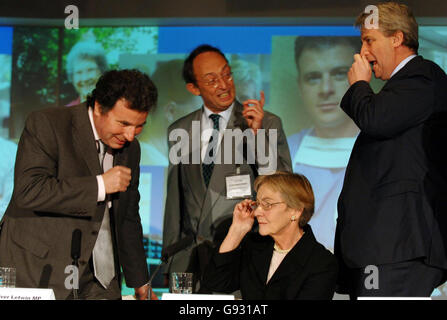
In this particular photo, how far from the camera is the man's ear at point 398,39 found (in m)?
2.74

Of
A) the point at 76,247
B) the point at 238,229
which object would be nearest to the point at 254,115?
the point at 238,229

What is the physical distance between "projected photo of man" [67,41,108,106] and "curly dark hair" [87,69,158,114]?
2.16m

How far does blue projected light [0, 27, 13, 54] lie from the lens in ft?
16.6

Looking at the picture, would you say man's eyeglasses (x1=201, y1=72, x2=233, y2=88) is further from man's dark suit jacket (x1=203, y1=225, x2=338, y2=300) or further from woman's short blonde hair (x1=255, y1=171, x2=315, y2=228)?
man's dark suit jacket (x1=203, y1=225, x2=338, y2=300)

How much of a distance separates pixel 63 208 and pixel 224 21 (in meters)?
2.63

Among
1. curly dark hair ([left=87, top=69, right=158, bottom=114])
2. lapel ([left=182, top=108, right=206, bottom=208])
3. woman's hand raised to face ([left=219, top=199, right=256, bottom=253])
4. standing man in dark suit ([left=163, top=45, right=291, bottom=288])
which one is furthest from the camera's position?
lapel ([left=182, top=108, right=206, bottom=208])

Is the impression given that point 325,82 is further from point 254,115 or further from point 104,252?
point 104,252

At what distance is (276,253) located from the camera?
3070 mm

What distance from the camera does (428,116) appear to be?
103 inches

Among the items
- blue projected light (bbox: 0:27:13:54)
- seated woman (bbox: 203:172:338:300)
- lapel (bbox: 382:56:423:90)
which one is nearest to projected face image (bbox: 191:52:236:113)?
seated woman (bbox: 203:172:338:300)

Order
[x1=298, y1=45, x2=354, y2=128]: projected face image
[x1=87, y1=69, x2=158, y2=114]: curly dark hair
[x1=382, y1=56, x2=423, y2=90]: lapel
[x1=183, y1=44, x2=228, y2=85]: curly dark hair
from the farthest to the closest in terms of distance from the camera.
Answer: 1. [x1=298, y1=45, x2=354, y2=128]: projected face image
2. [x1=183, y1=44, x2=228, y2=85]: curly dark hair
3. [x1=87, y1=69, x2=158, y2=114]: curly dark hair
4. [x1=382, y1=56, x2=423, y2=90]: lapel

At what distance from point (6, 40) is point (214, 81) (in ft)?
6.97

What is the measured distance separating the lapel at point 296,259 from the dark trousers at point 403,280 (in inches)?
14.3
